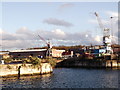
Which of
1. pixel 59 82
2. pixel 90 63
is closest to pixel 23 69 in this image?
pixel 59 82

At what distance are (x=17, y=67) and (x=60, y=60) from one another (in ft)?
239

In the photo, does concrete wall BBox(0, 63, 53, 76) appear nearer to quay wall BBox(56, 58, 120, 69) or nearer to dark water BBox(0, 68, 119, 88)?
dark water BBox(0, 68, 119, 88)

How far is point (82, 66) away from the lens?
149 m

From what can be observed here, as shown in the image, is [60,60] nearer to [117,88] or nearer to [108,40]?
[108,40]

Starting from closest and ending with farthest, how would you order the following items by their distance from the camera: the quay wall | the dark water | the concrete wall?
the dark water → the concrete wall → the quay wall

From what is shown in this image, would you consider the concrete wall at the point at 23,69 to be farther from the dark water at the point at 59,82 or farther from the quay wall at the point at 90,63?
the quay wall at the point at 90,63

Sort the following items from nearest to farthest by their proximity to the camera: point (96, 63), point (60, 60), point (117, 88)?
1. point (117, 88)
2. point (96, 63)
3. point (60, 60)

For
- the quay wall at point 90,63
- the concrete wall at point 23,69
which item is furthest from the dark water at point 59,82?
the quay wall at point 90,63

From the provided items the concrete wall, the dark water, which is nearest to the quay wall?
the concrete wall

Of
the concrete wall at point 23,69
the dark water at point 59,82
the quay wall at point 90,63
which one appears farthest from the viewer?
the quay wall at point 90,63

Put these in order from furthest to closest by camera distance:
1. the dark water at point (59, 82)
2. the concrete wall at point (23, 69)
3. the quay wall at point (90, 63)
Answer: the quay wall at point (90, 63), the concrete wall at point (23, 69), the dark water at point (59, 82)

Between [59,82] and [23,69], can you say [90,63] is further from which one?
[59,82]

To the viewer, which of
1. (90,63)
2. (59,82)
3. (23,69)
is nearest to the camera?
(59,82)

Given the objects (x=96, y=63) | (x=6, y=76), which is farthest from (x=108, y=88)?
(x=96, y=63)
